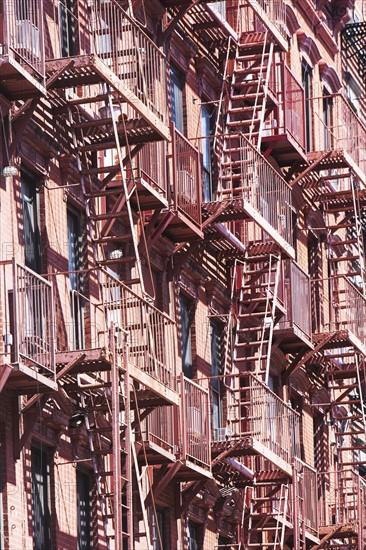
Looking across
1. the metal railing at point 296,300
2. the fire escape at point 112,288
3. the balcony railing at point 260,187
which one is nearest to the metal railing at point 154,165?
the fire escape at point 112,288

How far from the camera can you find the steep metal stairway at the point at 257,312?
43812 mm

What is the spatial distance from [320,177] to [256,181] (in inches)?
300

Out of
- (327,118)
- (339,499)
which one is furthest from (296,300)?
(327,118)

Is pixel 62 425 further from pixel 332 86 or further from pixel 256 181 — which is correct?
pixel 332 86

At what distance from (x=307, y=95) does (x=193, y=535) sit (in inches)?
587

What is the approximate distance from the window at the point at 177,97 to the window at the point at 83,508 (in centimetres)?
892

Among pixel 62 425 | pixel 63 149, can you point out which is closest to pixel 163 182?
pixel 63 149

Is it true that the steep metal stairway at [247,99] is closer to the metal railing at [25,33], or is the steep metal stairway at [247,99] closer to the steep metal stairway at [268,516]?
the steep metal stairway at [268,516]

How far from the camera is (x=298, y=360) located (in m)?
47.5

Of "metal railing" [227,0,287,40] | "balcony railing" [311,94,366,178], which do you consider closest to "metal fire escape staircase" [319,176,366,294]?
"balcony railing" [311,94,366,178]

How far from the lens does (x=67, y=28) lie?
36.8 meters

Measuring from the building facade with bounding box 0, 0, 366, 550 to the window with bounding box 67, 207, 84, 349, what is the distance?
0.12 ft

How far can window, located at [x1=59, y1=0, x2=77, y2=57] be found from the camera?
36.5 metres

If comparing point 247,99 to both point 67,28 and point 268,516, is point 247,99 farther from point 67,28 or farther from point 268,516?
point 67,28
